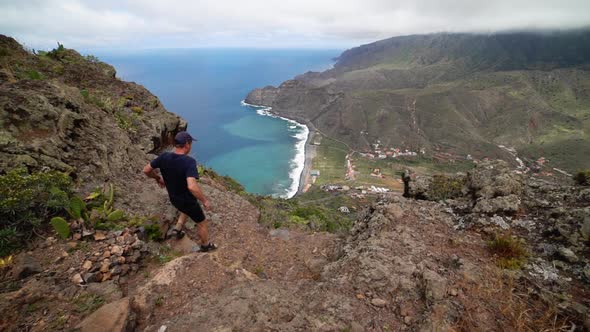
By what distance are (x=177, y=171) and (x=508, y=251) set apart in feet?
18.5

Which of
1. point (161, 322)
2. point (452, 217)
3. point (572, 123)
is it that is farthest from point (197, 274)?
point (572, 123)

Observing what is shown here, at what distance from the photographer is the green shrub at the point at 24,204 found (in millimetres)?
4031

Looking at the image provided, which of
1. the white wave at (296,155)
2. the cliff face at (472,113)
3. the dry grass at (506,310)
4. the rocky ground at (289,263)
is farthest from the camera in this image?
the cliff face at (472,113)

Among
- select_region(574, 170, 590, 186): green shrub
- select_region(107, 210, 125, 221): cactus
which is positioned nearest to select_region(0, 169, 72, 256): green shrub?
select_region(107, 210, 125, 221): cactus

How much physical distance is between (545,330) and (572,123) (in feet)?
468

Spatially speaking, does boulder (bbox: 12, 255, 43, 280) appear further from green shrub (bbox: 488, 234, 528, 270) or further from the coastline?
the coastline

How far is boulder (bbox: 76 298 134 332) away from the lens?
297 cm

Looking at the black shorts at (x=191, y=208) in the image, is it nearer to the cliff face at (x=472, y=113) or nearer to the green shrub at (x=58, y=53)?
the green shrub at (x=58, y=53)

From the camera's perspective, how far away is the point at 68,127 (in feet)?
21.9

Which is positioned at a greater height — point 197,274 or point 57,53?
point 57,53

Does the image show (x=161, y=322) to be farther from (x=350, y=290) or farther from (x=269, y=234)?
(x=269, y=234)

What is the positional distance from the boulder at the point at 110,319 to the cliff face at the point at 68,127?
11.2 ft

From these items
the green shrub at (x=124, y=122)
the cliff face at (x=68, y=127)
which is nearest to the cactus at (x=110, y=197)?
the cliff face at (x=68, y=127)

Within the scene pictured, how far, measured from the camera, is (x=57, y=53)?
41.1ft
